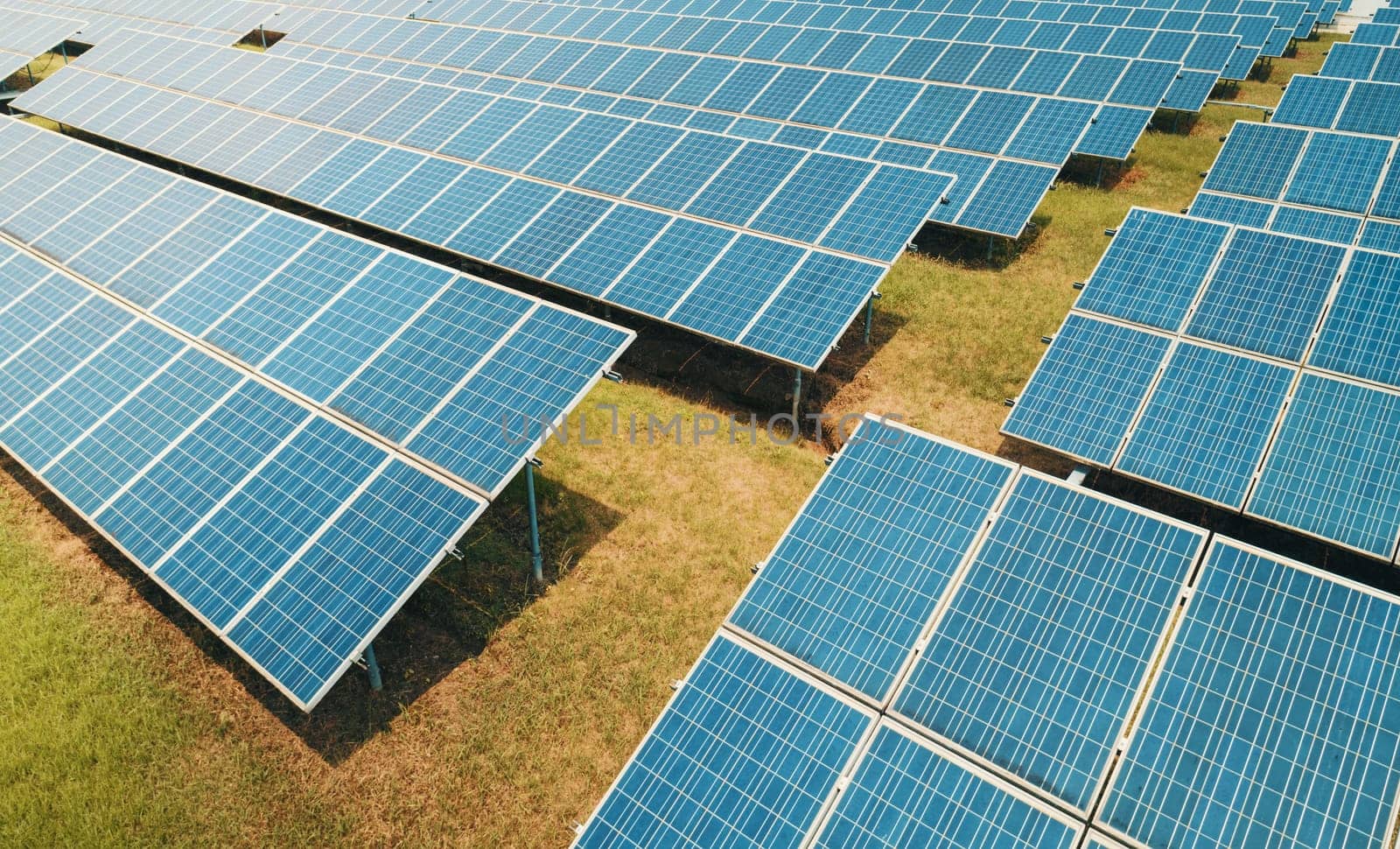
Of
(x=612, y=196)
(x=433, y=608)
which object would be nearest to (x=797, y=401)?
(x=612, y=196)

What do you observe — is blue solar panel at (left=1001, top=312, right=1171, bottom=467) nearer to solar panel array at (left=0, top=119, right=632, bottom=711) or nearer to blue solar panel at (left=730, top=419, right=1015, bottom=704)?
blue solar panel at (left=730, top=419, right=1015, bottom=704)

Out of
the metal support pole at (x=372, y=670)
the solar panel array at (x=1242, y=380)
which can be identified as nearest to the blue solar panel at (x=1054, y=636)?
the solar panel array at (x=1242, y=380)

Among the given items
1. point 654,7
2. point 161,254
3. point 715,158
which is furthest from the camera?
point 654,7

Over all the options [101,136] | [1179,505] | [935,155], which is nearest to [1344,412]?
[1179,505]

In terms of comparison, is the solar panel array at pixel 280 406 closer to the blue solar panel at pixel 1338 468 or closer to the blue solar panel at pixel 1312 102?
the blue solar panel at pixel 1338 468

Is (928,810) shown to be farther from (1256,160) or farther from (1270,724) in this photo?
(1256,160)

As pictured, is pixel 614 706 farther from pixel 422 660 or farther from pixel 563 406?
pixel 563 406
